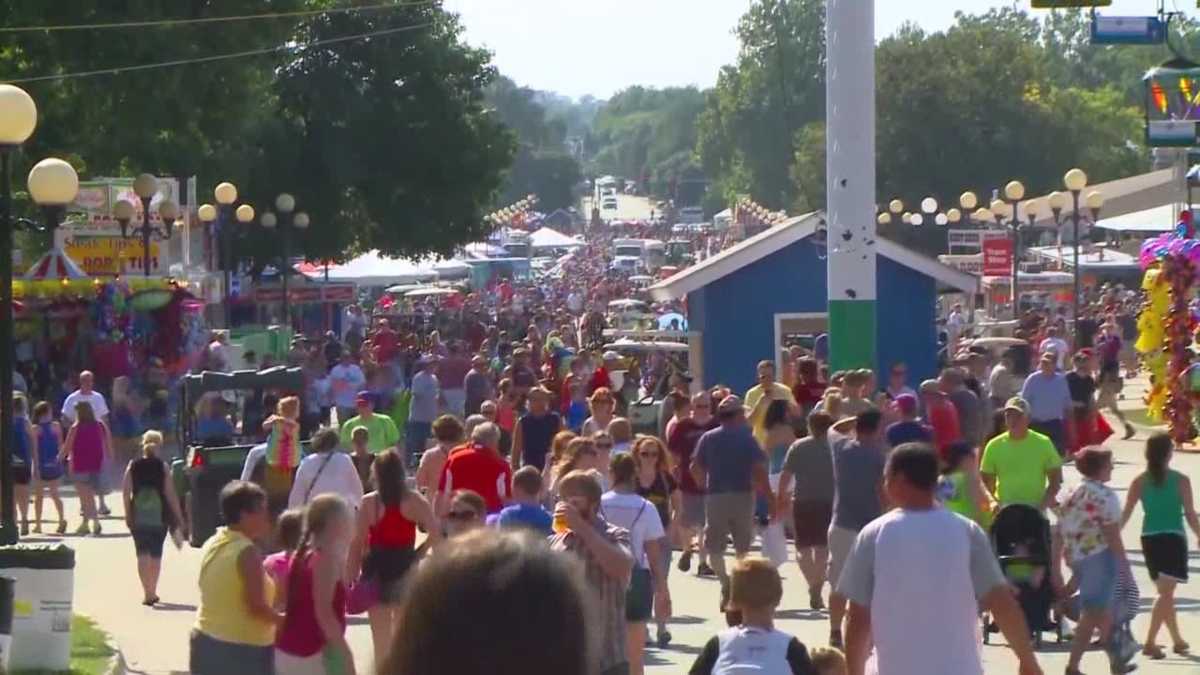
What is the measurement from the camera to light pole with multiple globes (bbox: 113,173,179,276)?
30953mm

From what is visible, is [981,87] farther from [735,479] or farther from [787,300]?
[735,479]

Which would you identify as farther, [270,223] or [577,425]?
[270,223]

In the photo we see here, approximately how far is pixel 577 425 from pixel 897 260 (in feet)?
26.7

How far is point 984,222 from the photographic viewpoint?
7519 centimetres

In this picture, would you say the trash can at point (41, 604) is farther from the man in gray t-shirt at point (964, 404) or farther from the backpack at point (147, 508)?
the man in gray t-shirt at point (964, 404)

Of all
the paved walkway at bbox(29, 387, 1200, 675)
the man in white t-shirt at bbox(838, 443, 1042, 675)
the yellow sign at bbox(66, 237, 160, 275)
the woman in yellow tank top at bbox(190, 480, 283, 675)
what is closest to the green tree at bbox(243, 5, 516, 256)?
the yellow sign at bbox(66, 237, 160, 275)

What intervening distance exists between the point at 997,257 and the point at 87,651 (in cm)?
3717

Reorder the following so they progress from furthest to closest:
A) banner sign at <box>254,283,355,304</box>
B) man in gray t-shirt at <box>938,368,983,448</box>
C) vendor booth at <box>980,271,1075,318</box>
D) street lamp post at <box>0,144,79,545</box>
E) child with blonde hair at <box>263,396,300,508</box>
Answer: vendor booth at <box>980,271,1075,318</box> < banner sign at <box>254,283,355,304</box> < man in gray t-shirt at <box>938,368,983,448</box> < child with blonde hair at <box>263,396,300,508</box> < street lamp post at <box>0,144,79,545</box>

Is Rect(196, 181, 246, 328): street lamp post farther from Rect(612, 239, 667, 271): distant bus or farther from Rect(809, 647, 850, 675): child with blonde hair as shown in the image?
Rect(612, 239, 667, 271): distant bus

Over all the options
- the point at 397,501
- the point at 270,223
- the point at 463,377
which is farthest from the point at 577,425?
the point at 270,223

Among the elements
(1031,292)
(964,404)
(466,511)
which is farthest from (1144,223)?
(466,511)

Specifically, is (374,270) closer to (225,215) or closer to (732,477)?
(225,215)

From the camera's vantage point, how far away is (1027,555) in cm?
1314

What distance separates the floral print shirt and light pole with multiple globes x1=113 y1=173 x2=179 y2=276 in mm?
20474
